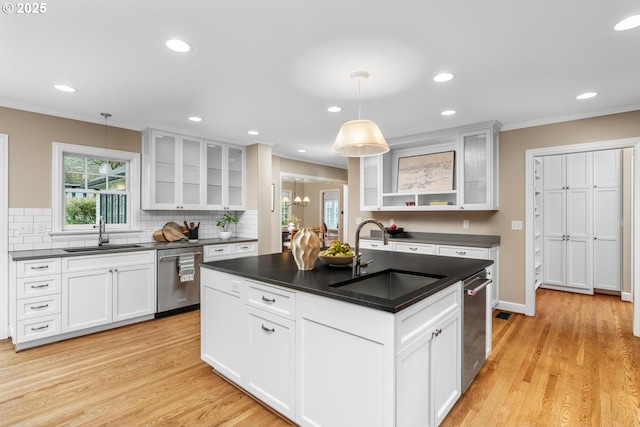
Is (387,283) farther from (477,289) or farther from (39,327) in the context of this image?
(39,327)

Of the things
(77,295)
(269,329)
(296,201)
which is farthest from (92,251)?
(296,201)

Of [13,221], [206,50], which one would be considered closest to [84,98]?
[13,221]

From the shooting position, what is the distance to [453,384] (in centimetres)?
214

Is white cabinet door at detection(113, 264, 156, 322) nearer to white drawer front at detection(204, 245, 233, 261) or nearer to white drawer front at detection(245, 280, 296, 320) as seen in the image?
white drawer front at detection(204, 245, 233, 261)

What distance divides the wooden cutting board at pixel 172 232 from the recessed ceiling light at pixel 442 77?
373cm

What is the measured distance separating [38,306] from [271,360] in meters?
2.64

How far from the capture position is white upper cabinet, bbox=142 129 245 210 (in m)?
4.31

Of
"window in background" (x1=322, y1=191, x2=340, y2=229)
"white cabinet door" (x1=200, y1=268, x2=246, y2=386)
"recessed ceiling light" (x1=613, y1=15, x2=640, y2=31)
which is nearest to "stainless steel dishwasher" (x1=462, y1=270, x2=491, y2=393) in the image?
"white cabinet door" (x1=200, y1=268, x2=246, y2=386)

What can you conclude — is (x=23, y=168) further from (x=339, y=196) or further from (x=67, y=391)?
(x=339, y=196)

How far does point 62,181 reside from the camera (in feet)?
12.3

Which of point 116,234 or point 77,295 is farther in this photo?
point 116,234

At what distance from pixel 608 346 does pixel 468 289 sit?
210 cm

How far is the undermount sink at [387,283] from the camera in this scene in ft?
6.56

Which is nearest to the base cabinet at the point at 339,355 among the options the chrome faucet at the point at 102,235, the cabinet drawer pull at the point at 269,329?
the cabinet drawer pull at the point at 269,329
